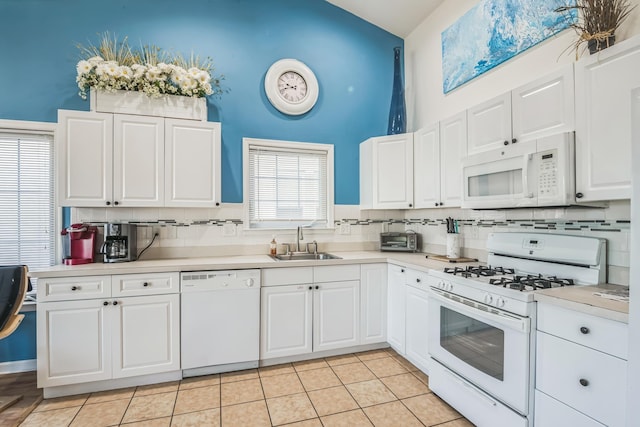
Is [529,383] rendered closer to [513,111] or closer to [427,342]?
[427,342]

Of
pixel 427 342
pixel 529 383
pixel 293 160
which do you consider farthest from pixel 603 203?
pixel 293 160

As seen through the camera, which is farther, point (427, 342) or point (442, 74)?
point (442, 74)

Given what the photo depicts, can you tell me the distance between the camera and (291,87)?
342 cm

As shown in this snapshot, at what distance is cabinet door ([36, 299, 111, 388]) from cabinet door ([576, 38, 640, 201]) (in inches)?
125

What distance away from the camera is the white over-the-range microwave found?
1.81 m

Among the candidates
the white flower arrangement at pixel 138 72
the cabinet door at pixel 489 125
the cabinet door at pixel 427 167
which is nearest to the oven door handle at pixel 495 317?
the cabinet door at pixel 427 167

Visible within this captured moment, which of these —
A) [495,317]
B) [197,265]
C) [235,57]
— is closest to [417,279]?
[495,317]

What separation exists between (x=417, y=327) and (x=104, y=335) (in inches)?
93.5

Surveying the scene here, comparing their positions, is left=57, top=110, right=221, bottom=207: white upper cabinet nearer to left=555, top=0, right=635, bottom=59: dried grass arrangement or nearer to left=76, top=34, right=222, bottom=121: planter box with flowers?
left=76, top=34, right=222, bottom=121: planter box with flowers

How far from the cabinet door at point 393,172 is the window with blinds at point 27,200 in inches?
116

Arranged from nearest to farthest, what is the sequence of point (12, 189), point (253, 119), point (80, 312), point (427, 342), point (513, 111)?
point (513, 111), point (80, 312), point (427, 342), point (12, 189), point (253, 119)

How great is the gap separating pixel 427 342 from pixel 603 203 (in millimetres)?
1461

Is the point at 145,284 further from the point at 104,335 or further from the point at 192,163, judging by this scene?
the point at 192,163

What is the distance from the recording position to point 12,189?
269cm
